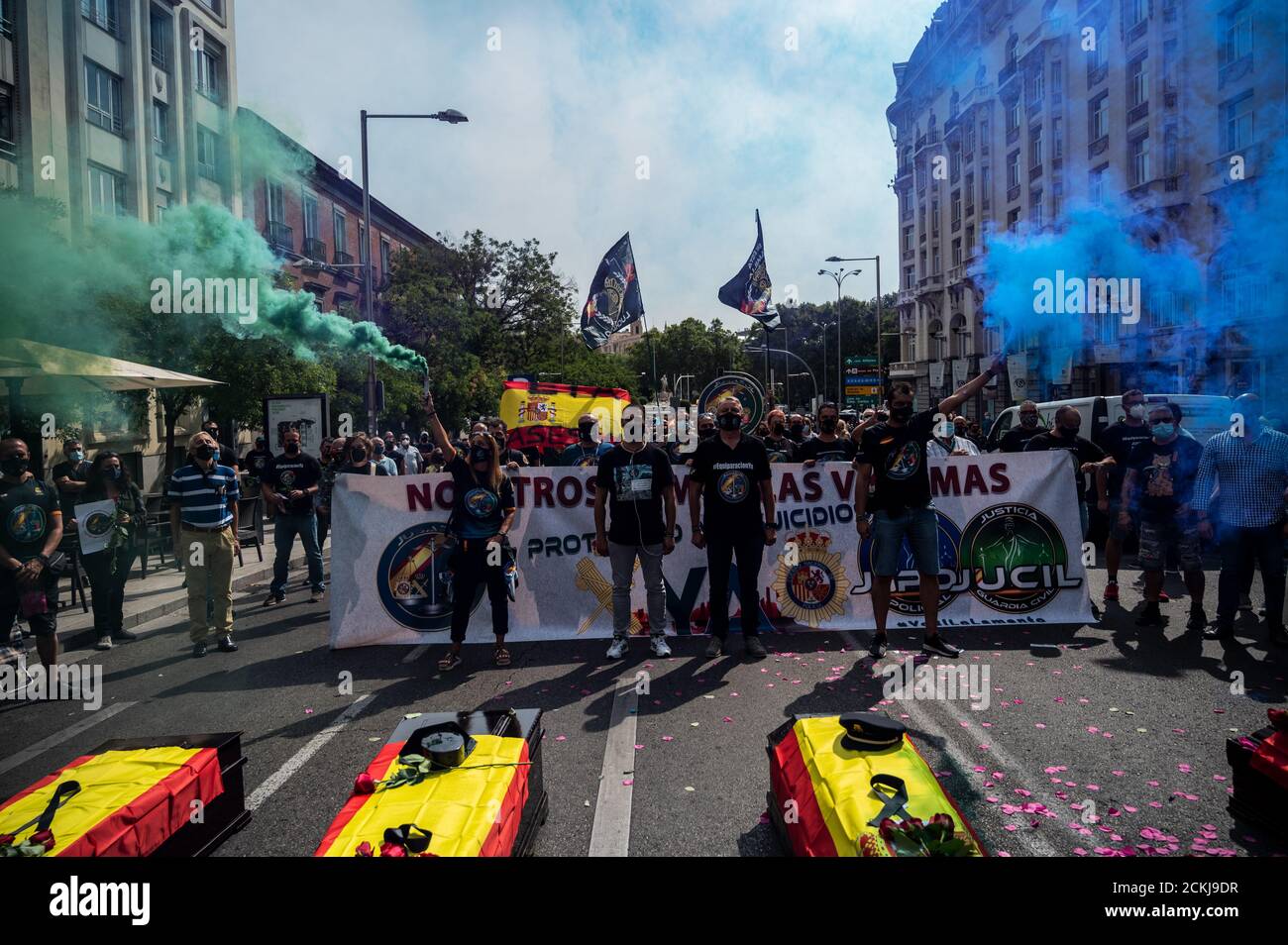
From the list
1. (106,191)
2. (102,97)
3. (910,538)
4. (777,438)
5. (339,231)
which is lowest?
(910,538)

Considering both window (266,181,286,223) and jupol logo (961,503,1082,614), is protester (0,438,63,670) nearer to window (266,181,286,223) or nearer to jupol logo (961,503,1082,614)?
jupol logo (961,503,1082,614)

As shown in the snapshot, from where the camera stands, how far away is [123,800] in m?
2.89

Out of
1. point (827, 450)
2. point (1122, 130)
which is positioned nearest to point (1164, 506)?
point (827, 450)

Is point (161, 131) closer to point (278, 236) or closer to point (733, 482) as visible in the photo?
point (278, 236)

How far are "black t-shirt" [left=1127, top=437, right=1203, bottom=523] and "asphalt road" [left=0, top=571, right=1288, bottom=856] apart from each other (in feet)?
3.30

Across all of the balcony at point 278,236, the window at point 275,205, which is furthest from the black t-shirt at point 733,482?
the window at point 275,205

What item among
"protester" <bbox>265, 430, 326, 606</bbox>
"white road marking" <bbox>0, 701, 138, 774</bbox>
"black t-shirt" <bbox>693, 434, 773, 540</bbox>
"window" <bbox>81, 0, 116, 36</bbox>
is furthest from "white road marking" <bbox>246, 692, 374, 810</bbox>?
"window" <bbox>81, 0, 116, 36</bbox>

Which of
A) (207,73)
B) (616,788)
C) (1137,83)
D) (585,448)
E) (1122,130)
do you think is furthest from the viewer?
(207,73)

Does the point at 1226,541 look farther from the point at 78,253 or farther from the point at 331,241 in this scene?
the point at 331,241

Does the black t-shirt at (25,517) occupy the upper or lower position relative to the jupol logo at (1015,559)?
upper

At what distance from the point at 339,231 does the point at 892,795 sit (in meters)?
39.7

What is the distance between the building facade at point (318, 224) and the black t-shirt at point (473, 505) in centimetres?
1854

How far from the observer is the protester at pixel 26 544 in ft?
19.4

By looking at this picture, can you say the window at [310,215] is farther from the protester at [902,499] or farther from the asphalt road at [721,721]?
the protester at [902,499]
